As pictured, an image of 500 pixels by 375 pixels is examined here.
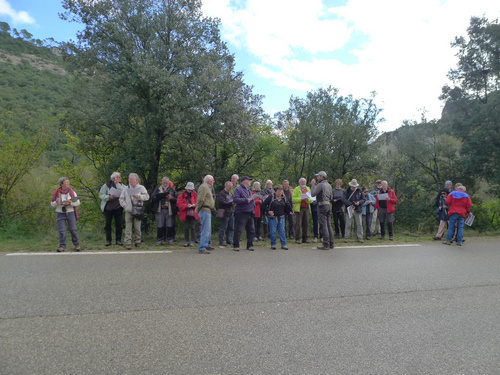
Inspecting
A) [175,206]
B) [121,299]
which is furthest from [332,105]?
[121,299]

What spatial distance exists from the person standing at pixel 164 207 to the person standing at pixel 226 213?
1419 mm

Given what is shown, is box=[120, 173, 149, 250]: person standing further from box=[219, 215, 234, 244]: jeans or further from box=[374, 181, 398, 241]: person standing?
box=[374, 181, 398, 241]: person standing

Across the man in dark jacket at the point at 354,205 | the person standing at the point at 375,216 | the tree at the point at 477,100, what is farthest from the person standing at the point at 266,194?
the tree at the point at 477,100

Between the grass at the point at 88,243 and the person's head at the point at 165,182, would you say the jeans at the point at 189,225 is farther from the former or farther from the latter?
the person's head at the point at 165,182

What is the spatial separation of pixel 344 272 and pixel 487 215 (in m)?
16.0

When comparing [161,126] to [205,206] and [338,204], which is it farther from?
[338,204]

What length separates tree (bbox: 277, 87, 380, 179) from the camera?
48.2ft

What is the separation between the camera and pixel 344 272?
6371mm

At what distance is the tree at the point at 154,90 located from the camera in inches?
421

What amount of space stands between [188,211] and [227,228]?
4.76 ft

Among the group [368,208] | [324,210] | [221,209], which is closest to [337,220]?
[368,208]

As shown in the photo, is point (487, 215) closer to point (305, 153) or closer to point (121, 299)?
point (305, 153)

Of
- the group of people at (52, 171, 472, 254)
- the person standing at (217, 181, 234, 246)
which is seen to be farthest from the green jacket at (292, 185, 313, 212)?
the person standing at (217, 181, 234, 246)

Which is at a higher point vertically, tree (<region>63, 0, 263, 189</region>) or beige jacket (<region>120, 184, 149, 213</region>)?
tree (<region>63, 0, 263, 189</region>)
